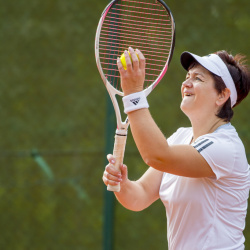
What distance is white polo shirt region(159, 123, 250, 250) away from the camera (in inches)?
71.4

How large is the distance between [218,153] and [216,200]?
177mm

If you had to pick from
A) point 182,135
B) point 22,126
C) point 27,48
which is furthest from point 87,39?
point 182,135

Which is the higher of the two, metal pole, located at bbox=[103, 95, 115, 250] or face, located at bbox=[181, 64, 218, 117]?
face, located at bbox=[181, 64, 218, 117]

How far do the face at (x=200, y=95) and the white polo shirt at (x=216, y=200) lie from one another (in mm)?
89

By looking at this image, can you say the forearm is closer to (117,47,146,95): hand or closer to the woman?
the woman

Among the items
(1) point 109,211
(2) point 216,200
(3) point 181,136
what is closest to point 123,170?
(3) point 181,136

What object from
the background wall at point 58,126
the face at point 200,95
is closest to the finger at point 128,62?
the face at point 200,95

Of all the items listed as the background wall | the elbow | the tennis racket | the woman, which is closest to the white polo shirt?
the woman

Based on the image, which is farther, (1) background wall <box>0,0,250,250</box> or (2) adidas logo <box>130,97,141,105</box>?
(1) background wall <box>0,0,250,250</box>

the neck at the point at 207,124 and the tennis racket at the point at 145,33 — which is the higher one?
the tennis racket at the point at 145,33

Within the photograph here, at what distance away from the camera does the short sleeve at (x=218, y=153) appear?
1771mm

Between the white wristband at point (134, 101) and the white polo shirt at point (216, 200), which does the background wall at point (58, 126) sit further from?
the white wristband at point (134, 101)

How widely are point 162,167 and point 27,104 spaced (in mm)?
2514

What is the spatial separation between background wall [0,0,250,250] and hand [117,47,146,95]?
6.44 feet
